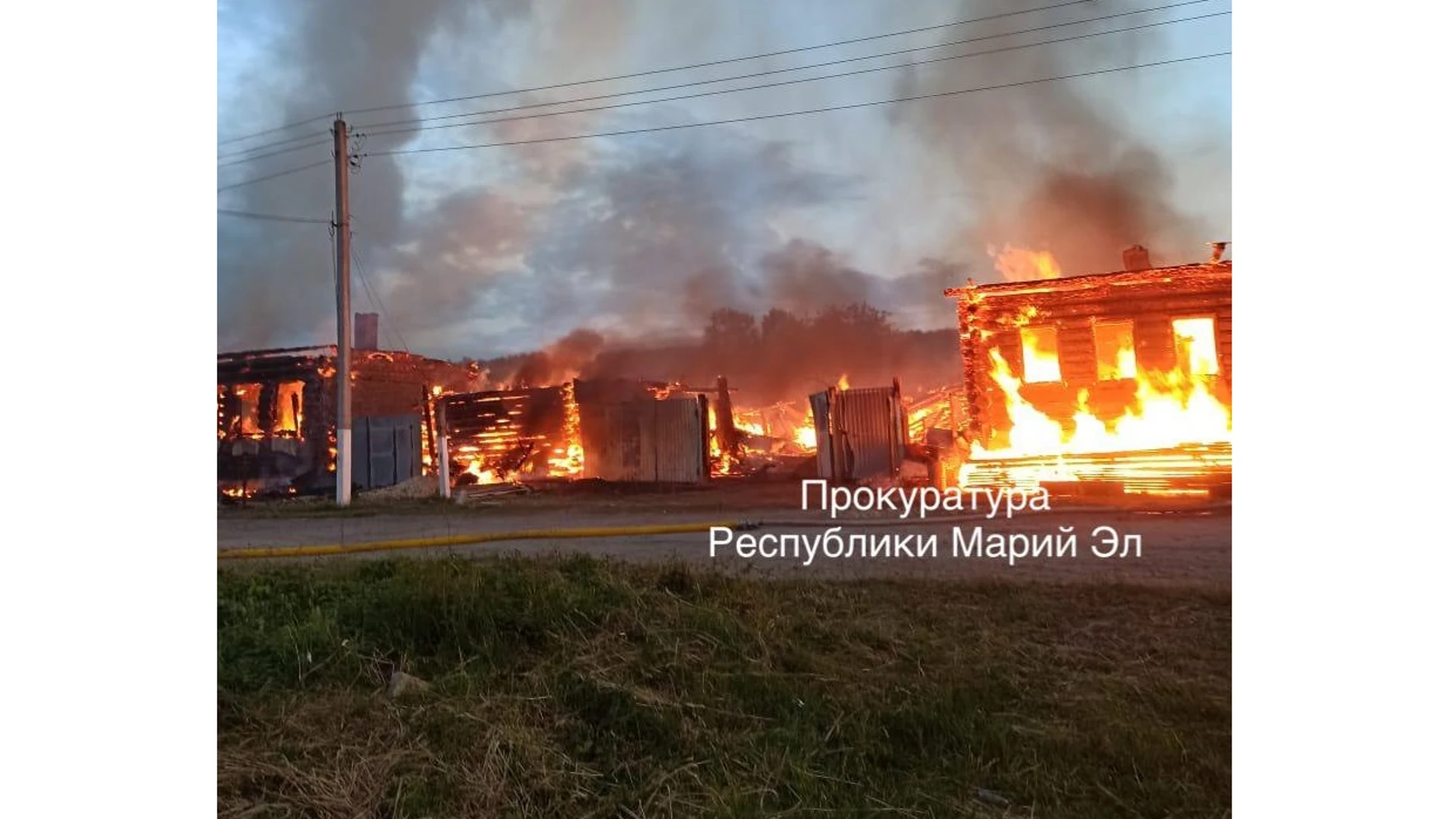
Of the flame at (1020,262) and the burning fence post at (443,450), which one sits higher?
the flame at (1020,262)

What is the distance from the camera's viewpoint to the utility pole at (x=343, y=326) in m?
3.80

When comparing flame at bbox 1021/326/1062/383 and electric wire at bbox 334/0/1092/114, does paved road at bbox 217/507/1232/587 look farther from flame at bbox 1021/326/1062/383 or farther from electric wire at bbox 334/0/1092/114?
electric wire at bbox 334/0/1092/114

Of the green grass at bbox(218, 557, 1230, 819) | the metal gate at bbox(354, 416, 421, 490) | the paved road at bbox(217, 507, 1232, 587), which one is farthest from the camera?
the metal gate at bbox(354, 416, 421, 490)

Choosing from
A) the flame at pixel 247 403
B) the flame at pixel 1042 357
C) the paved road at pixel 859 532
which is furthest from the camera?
the flame at pixel 1042 357

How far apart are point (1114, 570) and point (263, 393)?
3993mm

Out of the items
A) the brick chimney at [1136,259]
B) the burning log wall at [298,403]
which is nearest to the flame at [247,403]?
the burning log wall at [298,403]

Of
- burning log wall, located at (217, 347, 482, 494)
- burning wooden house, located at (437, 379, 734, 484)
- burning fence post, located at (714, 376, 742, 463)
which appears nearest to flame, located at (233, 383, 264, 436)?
burning log wall, located at (217, 347, 482, 494)

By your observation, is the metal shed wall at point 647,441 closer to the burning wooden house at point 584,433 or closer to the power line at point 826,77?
the burning wooden house at point 584,433

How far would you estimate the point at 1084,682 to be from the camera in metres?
3.23

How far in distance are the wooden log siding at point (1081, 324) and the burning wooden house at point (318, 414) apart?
7.83 feet

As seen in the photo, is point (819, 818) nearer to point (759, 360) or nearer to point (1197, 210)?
point (759, 360)

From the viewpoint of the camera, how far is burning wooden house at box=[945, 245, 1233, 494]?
355 cm

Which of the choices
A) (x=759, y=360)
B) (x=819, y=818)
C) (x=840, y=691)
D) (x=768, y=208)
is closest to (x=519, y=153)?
(x=768, y=208)

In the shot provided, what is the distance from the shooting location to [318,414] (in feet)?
13.1
